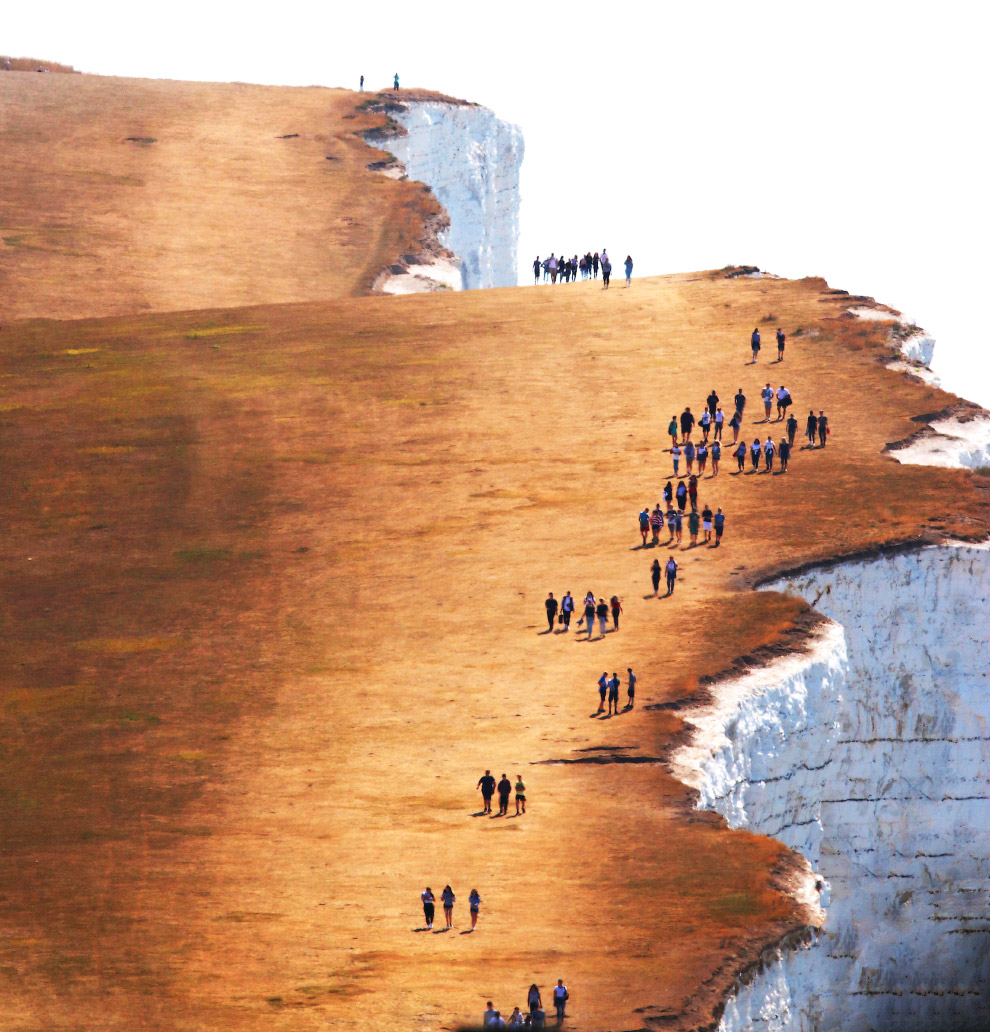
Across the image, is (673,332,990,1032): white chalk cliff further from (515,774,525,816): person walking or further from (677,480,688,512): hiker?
(515,774,525,816): person walking

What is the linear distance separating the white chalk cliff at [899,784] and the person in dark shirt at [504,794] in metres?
11.9

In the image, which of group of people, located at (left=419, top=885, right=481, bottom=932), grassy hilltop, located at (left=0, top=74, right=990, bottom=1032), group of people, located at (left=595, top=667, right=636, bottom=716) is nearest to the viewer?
grassy hilltop, located at (left=0, top=74, right=990, bottom=1032)

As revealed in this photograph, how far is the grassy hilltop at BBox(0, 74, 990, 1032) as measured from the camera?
124 feet

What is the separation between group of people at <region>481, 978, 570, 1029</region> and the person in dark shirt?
354 inches

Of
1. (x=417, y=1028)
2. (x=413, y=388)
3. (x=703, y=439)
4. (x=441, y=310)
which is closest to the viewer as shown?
(x=417, y=1028)

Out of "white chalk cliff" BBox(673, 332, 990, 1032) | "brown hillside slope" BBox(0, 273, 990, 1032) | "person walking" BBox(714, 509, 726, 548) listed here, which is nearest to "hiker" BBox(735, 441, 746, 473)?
"brown hillside slope" BBox(0, 273, 990, 1032)

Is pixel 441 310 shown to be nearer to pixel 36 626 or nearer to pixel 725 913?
pixel 36 626

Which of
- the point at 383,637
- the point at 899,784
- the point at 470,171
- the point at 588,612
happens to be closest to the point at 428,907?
the point at 588,612

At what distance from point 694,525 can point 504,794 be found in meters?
19.9

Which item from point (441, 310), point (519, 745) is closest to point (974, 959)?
point (519, 745)

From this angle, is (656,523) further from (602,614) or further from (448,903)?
(448,903)

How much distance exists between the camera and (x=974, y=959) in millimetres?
58188

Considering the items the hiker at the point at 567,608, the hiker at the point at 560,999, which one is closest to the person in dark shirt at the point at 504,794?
the hiker at the point at 560,999

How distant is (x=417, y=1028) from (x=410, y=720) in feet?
54.8
